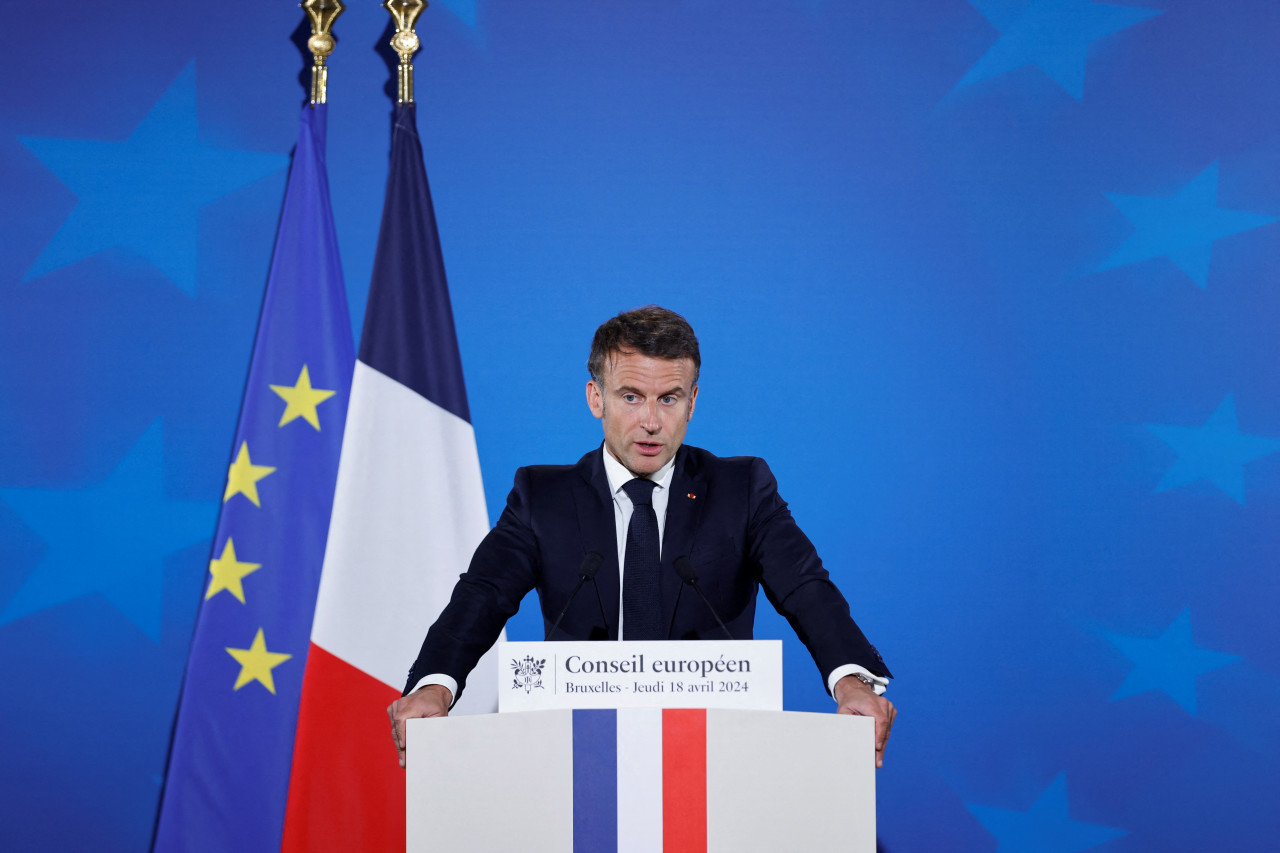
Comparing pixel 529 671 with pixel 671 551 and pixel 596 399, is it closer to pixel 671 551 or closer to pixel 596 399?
pixel 671 551

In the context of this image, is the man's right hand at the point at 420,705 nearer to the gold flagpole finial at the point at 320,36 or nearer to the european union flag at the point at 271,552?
the european union flag at the point at 271,552

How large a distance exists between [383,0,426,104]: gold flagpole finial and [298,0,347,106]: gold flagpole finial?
17cm

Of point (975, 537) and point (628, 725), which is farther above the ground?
point (975, 537)

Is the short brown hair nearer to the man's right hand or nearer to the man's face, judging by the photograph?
the man's face

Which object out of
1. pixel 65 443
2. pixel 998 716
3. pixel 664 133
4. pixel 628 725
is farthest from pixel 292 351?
pixel 998 716

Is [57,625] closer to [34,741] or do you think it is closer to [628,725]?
[34,741]

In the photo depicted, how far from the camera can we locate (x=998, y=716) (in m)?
3.17

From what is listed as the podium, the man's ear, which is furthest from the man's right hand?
the man's ear

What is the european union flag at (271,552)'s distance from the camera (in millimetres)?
2871

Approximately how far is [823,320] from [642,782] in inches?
83.2

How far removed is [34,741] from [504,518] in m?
2.02

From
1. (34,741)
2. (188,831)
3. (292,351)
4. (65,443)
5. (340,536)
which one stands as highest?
(292,351)

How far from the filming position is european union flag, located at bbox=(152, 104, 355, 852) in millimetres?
2871

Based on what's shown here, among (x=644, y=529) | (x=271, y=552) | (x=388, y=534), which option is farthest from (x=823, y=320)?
(x=271, y=552)
